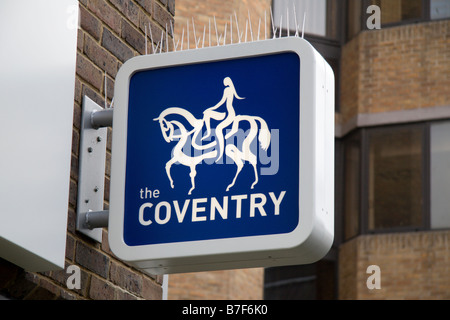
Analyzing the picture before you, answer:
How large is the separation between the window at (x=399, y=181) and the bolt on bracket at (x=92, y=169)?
41.7 feet

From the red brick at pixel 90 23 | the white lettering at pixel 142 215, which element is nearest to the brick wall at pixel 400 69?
the red brick at pixel 90 23

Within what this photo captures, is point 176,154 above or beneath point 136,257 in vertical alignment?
above

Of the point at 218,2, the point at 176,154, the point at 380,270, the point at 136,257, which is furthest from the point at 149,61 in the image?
the point at 380,270

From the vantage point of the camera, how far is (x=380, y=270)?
55.9 ft

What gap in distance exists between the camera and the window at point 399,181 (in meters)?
17.7

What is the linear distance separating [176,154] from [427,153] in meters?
13.8

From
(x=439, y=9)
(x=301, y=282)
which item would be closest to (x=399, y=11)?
(x=439, y=9)

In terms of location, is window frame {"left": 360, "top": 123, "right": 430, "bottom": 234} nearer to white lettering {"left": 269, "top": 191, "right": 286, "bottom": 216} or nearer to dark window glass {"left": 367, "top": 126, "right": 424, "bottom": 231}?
dark window glass {"left": 367, "top": 126, "right": 424, "bottom": 231}

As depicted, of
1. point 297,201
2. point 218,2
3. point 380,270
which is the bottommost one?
point 297,201

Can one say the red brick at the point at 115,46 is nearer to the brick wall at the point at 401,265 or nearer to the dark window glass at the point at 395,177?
the brick wall at the point at 401,265

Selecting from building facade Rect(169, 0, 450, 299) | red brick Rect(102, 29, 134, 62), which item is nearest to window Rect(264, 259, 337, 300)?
building facade Rect(169, 0, 450, 299)

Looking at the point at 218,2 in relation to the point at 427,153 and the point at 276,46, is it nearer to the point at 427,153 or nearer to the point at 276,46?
the point at 427,153

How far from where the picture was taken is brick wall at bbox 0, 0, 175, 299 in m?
4.79

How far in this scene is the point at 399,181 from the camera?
704 inches
